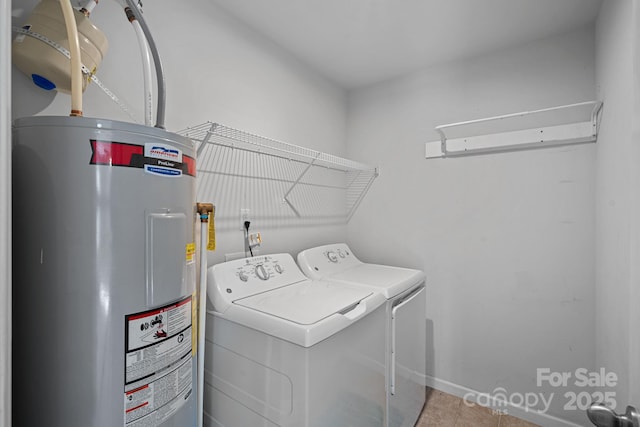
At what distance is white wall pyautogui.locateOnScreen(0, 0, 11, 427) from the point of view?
538mm

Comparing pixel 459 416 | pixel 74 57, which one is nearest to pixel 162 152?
pixel 74 57

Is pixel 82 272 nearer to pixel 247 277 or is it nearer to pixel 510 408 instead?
pixel 247 277

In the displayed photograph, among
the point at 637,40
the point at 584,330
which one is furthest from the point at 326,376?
the point at 584,330

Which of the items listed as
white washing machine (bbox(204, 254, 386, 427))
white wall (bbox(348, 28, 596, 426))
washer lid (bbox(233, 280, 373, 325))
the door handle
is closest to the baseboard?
white wall (bbox(348, 28, 596, 426))

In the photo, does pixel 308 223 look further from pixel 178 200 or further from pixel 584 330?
pixel 584 330

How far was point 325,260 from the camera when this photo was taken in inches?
85.4

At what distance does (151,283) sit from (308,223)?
155cm

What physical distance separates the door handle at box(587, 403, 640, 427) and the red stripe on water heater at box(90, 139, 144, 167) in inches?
49.6

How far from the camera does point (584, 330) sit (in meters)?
1.83

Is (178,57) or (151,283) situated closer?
(151,283)

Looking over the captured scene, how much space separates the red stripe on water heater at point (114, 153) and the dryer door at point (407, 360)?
140cm

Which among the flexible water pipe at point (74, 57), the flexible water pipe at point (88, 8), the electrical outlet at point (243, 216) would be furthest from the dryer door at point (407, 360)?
the flexible water pipe at point (88, 8)

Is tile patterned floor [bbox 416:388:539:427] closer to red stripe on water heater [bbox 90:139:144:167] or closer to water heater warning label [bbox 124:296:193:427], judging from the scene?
water heater warning label [bbox 124:296:193:427]

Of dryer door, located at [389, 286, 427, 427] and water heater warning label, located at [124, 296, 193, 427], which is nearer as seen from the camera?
water heater warning label, located at [124, 296, 193, 427]
